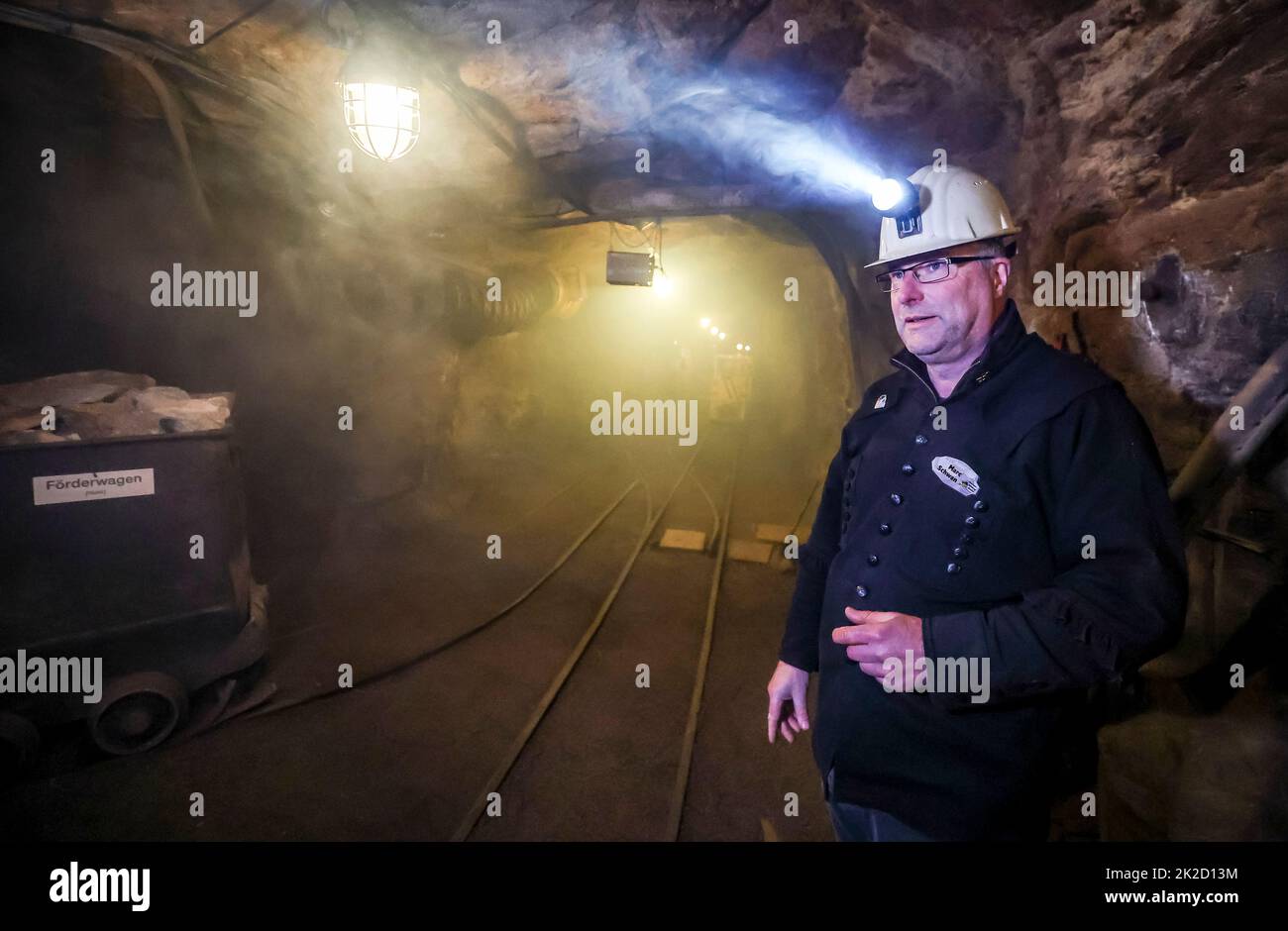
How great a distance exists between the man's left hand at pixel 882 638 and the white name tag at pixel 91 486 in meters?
4.20

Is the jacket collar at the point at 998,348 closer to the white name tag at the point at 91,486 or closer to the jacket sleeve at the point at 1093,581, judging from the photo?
the jacket sleeve at the point at 1093,581

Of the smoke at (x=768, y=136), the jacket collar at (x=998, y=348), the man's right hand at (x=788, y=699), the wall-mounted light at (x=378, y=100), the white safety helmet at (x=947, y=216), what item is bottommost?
the man's right hand at (x=788, y=699)

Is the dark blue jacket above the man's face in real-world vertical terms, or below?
below

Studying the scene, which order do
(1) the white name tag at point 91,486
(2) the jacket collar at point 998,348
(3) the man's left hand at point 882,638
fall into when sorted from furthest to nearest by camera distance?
1. (1) the white name tag at point 91,486
2. (2) the jacket collar at point 998,348
3. (3) the man's left hand at point 882,638

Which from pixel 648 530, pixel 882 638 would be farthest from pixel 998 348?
pixel 648 530

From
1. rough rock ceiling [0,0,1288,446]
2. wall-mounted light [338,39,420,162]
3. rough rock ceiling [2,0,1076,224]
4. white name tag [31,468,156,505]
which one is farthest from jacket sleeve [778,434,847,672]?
white name tag [31,468,156,505]

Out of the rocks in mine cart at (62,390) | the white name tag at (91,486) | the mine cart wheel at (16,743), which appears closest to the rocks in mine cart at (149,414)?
the rocks in mine cart at (62,390)

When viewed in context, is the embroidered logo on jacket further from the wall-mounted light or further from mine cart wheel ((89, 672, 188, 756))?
mine cart wheel ((89, 672, 188, 756))

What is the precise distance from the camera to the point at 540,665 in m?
5.54

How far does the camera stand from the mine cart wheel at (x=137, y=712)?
12.9 ft

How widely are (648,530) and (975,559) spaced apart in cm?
779

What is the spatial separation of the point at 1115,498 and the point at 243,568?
16.5 feet

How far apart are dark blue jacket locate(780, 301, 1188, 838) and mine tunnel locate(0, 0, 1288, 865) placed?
0.5 inches

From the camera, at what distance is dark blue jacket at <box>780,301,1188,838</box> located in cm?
153
